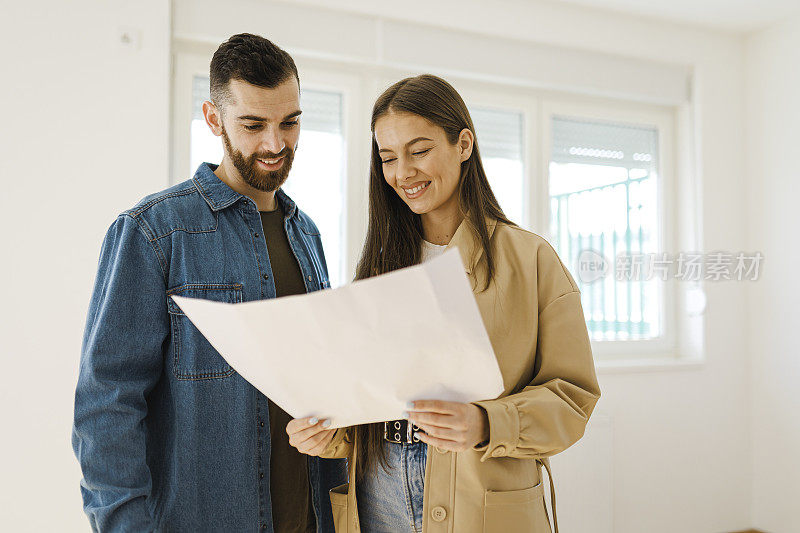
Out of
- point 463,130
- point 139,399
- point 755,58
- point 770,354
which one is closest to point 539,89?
point 755,58

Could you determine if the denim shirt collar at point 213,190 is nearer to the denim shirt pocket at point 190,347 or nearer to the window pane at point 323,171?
the denim shirt pocket at point 190,347

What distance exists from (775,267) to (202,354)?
323 centimetres

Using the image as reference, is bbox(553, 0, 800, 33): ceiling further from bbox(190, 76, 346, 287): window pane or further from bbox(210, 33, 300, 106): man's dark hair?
bbox(210, 33, 300, 106): man's dark hair

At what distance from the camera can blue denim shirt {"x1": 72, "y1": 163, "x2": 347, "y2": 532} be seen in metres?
1.00

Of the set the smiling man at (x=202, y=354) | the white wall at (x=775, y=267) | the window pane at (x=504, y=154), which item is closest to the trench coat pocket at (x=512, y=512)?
the smiling man at (x=202, y=354)

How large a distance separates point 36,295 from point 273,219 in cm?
127

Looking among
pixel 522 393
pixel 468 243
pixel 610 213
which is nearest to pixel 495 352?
pixel 522 393

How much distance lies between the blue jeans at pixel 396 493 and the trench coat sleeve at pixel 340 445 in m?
0.06

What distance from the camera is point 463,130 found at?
1236mm

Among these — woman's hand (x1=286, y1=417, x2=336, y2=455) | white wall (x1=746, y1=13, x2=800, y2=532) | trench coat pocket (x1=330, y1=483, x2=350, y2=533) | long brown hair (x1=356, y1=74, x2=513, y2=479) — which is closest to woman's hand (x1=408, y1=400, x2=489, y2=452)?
woman's hand (x1=286, y1=417, x2=336, y2=455)

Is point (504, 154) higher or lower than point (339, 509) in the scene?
higher

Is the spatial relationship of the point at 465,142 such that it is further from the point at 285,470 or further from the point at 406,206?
the point at 285,470

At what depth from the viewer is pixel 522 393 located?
3.40 ft

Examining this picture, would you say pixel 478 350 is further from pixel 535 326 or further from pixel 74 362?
pixel 74 362
